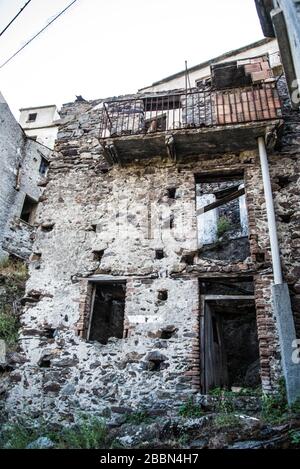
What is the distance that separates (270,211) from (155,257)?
2.51 meters

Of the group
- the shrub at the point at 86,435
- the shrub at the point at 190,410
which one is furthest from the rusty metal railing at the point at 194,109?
the shrub at the point at 86,435

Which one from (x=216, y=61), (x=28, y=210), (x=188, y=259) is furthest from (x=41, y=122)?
(x=188, y=259)

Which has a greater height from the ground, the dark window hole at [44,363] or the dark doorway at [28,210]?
the dark doorway at [28,210]

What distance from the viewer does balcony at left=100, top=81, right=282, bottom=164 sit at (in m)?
7.52

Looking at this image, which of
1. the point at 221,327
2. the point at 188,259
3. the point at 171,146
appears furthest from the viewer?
the point at 221,327

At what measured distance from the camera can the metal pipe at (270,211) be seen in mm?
6199

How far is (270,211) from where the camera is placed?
22.1 feet

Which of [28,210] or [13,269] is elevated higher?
[28,210]

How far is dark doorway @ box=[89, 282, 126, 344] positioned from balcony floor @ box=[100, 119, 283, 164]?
3159 mm

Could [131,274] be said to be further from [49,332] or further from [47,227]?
[47,227]

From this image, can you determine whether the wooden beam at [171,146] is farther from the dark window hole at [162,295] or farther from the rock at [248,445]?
the rock at [248,445]
